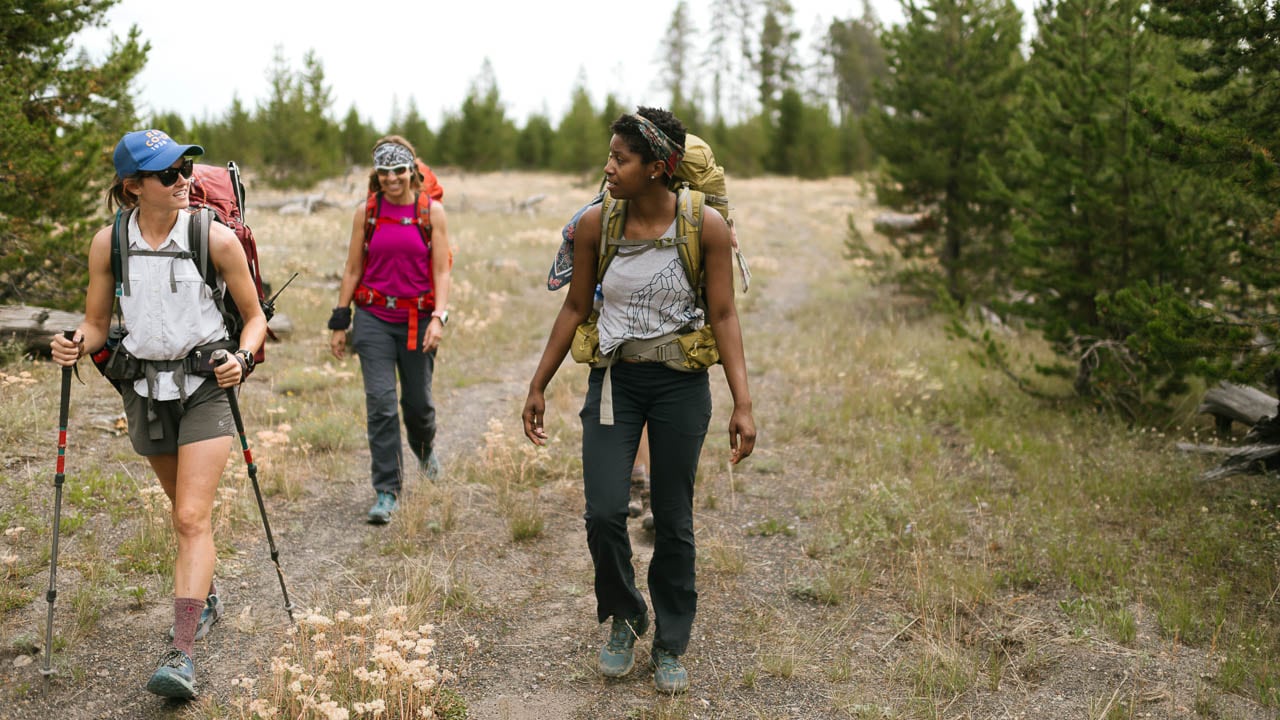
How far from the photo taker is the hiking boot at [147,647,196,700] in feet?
11.4

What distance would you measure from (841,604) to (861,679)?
782 mm

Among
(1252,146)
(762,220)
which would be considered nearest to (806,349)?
(1252,146)

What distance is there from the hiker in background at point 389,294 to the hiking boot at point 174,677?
2.21 m

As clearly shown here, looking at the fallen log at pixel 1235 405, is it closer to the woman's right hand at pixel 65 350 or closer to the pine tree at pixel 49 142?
the woman's right hand at pixel 65 350

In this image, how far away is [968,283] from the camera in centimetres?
1367

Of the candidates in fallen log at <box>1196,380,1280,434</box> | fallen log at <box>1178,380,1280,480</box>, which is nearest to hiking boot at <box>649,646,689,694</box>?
fallen log at <box>1178,380,1280,480</box>

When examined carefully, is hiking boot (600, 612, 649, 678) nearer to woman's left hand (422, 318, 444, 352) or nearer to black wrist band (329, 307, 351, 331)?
woman's left hand (422, 318, 444, 352)

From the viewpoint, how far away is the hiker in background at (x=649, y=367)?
11.8 ft

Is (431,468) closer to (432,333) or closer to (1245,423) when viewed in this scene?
(432,333)

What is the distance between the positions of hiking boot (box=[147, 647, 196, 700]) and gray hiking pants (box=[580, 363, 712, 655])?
1.67 meters

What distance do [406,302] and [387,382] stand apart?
540 mm

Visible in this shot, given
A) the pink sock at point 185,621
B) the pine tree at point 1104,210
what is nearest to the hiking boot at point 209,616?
the pink sock at point 185,621

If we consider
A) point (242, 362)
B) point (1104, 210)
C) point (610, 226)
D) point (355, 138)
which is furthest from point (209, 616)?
point (355, 138)

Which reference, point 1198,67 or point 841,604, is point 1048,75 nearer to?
point 1198,67
